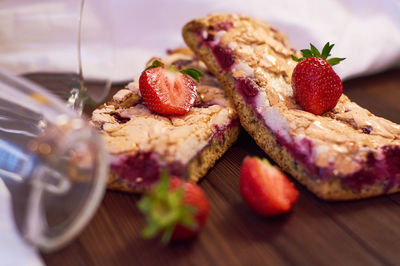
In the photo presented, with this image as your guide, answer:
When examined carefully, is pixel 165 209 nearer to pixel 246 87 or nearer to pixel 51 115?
pixel 51 115

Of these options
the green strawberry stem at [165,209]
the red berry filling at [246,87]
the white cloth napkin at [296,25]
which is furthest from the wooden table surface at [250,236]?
the white cloth napkin at [296,25]

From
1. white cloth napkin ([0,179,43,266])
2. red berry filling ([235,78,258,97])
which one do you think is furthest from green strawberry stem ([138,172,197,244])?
red berry filling ([235,78,258,97])

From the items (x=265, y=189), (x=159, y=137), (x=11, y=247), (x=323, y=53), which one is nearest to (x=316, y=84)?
(x=323, y=53)

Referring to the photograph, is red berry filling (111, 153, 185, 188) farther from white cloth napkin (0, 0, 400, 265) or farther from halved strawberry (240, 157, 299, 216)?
white cloth napkin (0, 0, 400, 265)

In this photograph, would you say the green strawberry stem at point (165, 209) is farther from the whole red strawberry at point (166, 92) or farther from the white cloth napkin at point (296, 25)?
the white cloth napkin at point (296, 25)

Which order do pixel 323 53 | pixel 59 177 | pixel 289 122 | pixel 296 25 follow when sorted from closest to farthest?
pixel 59 177, pixel 289 122, pixel 323 53, pixel 296 25

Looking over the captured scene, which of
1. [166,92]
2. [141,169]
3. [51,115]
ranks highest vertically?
[51,115]
